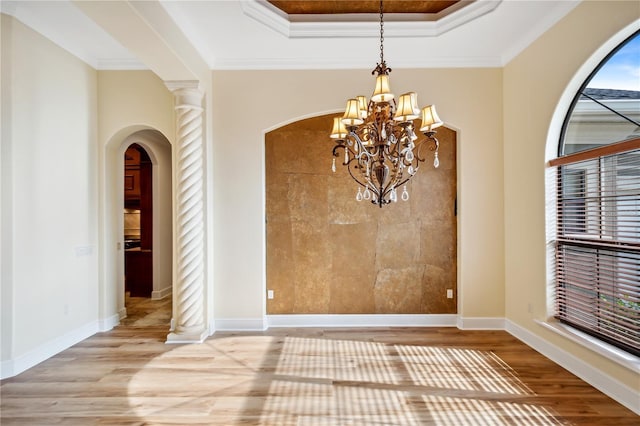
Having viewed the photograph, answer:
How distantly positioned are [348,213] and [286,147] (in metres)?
1.22

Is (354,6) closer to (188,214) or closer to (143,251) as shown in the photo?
(188,214)

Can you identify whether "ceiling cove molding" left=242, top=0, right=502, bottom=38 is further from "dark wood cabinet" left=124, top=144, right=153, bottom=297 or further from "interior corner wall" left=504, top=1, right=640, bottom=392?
"dark wood cabinet" left=124, top=144, right=153, bottom=297

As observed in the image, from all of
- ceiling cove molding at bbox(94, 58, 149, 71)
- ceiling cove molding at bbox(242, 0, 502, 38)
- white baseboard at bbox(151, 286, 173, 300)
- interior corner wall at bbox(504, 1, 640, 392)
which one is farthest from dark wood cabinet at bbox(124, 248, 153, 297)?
interior corner wall at bbox(504, 1, 640, 392)

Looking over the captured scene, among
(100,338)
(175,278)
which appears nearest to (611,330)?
(175,278)

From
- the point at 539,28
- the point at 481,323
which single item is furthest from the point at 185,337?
the point at 539,28

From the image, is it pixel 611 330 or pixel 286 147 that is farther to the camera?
pixel 286 147

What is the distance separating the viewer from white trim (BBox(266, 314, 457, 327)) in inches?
172

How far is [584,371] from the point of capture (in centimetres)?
294

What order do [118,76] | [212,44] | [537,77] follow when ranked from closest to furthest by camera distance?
[537,77]
[212,44]
[118,76]

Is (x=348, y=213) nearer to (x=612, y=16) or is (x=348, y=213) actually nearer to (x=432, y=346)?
(x=432, y=346)

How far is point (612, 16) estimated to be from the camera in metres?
2.69

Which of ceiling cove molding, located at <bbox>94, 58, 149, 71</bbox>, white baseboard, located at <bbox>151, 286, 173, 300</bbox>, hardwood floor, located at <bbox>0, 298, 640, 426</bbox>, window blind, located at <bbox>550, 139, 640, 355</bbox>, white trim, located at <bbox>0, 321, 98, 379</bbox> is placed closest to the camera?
hardwood floor, located at <bbox>0, 298, 640, 426</bbox>

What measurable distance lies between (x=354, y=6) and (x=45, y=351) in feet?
15.7

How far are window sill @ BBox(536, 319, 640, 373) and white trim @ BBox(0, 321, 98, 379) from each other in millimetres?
5132
